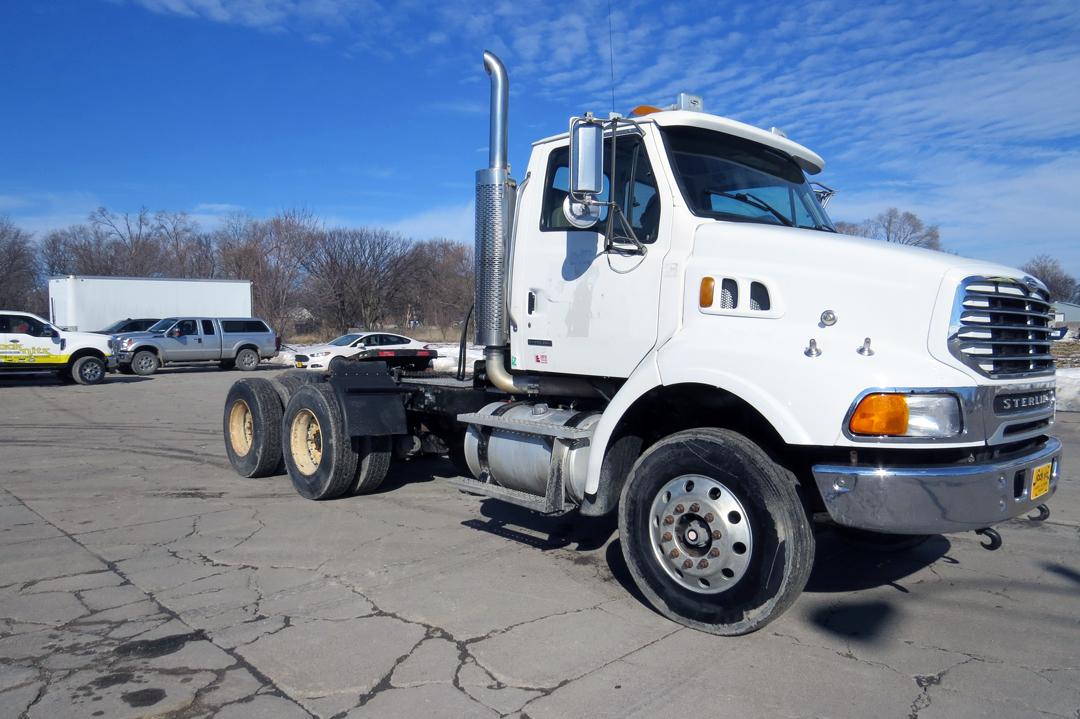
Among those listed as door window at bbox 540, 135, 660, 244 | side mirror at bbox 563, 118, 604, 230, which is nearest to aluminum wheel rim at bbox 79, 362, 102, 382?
door window at bbox 540, 135, 660, 244

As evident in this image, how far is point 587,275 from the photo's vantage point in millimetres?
5223

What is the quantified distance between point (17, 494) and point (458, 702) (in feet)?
20.7

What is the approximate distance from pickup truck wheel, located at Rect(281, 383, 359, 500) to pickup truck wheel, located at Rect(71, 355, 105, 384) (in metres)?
16.9

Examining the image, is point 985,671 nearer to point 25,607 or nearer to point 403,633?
point 403,633

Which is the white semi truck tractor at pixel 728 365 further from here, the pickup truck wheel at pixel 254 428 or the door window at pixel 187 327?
the door window at pixel 187 327

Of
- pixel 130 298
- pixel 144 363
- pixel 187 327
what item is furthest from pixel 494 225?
pixel 130 298

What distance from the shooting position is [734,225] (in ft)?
15.1

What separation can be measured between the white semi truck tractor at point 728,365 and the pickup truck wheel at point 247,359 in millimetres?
23890

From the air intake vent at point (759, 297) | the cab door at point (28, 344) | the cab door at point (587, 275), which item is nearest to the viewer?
the air intake vent at point (759, 297)

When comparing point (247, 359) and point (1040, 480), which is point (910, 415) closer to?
point (1040, 480)

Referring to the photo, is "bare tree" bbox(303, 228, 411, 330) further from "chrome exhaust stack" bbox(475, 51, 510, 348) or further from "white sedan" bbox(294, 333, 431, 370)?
"chrome exhaust stack" bbox(475, 51, 510, 348)

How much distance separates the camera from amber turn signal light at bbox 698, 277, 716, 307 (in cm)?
446

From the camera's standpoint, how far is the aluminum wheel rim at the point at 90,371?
848 inches

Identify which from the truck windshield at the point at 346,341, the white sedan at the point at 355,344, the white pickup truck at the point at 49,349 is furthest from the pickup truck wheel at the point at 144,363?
the truck windshield at the point at 346,341
